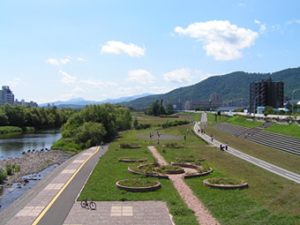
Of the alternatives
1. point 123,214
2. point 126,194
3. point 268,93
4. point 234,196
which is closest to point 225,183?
point 234,196

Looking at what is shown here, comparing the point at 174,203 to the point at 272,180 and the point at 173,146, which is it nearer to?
the point at 272,180

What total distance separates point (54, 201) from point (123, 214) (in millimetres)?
5143

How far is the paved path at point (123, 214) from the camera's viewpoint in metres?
18.9

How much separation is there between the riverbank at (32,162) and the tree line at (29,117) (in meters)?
64.2

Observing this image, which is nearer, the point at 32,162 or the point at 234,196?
the point at 234,196

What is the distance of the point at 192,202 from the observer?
22656 mm

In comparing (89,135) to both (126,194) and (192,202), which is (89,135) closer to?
(126,194)

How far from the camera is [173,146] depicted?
195ft

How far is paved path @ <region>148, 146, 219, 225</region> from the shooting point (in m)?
19.0

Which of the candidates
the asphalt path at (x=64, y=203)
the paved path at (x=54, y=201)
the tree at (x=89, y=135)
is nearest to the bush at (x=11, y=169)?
the paved path at (x=54, y=201)

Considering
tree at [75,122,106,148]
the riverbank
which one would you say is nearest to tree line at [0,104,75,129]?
tree at [75,122,106,148]

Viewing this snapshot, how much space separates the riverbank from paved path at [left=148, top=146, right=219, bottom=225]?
1532 cm

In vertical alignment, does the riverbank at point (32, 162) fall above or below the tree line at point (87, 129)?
below

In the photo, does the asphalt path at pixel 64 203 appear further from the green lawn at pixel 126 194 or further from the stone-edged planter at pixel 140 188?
the stone-edged planter at pixel 140 188
